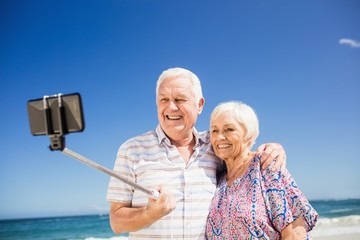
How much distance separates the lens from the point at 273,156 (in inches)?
107

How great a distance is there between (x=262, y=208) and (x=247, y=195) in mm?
125

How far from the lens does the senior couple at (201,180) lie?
2592 mm

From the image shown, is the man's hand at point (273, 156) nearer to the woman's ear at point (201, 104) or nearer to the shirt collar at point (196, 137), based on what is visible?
the shirt collar at point (196, 137)

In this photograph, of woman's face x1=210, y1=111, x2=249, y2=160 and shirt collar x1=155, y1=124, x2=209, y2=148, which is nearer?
woman's face x1=210, y1=111, x2=249, y2=160

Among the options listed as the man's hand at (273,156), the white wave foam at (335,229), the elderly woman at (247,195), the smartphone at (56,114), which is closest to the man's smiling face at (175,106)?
the elderly woman at (247,195)

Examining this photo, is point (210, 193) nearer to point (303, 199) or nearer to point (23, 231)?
point (303, 199)

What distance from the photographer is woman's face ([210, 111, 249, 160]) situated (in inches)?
113

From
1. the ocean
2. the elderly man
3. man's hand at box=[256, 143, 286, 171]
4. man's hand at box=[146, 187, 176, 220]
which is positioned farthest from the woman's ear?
the ocean

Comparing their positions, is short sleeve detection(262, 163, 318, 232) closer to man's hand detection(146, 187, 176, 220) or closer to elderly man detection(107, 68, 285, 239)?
elderly man detection(107, 68, 285, 239)

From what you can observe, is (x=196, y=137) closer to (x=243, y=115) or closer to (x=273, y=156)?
(x=243, y=115)

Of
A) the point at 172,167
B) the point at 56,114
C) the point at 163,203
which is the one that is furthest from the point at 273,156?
the point at 56,114

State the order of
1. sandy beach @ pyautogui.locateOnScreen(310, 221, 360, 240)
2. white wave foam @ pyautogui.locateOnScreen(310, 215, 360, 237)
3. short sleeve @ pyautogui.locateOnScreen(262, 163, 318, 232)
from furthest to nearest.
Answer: white wave foam @ pyautogui.locateOnScreen(310, 215, 360, 237) → sandy beach @ pyautogui.locateOnScreen(310, 221, 360, 240) → short sleeve @ pyautogui.locateOnScreen(262, 163, 318, 232)

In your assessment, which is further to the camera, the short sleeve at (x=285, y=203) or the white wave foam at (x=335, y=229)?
the white wave foam at (x=335, y=229)

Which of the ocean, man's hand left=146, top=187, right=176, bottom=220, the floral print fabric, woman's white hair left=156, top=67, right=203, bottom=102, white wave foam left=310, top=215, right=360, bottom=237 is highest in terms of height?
woman's white hair left=156, top=67, right=203, bottom=102
